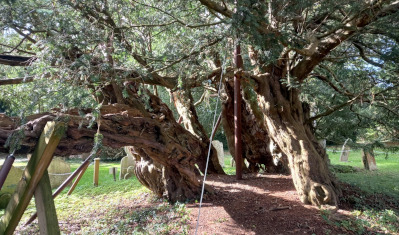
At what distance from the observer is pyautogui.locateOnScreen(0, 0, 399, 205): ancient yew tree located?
341 centimetres

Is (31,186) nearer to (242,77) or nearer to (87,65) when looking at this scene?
(87,65)

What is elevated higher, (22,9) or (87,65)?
(22,9)

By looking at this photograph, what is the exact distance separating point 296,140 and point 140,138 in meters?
2.94

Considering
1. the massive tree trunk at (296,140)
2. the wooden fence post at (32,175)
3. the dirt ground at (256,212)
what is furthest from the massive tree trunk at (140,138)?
the massive tree trunk at (296,140)

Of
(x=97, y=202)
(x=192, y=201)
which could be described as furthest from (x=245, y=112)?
(x=97, y=202)

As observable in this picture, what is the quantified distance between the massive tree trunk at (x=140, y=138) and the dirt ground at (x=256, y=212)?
0.70 m

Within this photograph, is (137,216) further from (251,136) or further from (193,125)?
(251,136)

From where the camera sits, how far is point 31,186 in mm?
2750

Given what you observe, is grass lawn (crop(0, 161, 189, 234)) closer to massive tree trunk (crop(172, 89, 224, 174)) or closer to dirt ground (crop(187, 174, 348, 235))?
dirt ground (crop(187, 174, 348, 235))

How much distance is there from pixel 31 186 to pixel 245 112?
19.6ft

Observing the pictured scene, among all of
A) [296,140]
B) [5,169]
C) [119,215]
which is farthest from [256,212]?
[5,169]

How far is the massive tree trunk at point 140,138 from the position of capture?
121 inches

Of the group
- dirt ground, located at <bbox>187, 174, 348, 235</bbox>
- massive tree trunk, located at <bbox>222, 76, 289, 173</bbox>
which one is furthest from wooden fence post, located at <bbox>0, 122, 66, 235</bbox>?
massive tree trunk, located at <bbox>222, 76, 289, 173</bbox>

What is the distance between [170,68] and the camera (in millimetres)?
5496
